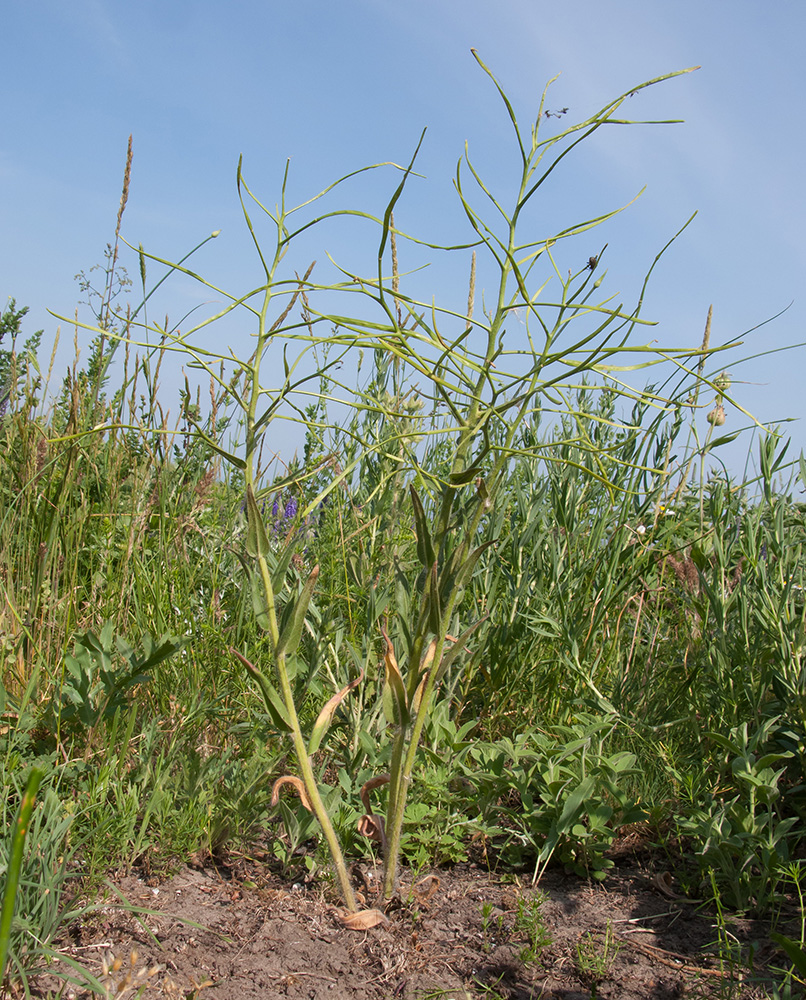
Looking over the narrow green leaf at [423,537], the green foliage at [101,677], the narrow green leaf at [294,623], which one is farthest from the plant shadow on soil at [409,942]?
the narrow green leaf at [423,537]

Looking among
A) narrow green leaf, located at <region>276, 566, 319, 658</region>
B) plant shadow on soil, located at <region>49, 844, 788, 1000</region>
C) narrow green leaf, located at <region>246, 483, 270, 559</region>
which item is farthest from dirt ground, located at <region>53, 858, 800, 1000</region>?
narrow green leaf, located at <region>246, 483, 270, 559</region>

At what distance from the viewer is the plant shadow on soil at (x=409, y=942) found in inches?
58.9

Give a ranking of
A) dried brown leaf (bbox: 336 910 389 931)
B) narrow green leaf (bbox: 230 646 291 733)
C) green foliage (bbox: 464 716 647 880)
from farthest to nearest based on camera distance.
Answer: green foliage (bbox: 464 716 647 880) → dried brown leaf (bbox: 336 910 389 931) → narrow green leaf (bbox: 230 646 291 733)

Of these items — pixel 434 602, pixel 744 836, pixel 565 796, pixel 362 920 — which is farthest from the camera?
pixel 565 796

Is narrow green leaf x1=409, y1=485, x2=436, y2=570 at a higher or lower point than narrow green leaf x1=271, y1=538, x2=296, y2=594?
higher

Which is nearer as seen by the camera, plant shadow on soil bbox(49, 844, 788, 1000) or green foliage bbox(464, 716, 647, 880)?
plant shadow on soil bbox(49, 844, 788, 1000)

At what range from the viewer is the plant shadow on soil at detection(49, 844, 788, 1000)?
1496 mm

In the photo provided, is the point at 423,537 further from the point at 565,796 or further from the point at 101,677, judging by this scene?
the point at 101,677

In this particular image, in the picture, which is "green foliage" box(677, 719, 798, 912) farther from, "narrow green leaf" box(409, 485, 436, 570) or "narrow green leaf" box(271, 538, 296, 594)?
"narrow green leaf" box(271, 538, 296, 594)

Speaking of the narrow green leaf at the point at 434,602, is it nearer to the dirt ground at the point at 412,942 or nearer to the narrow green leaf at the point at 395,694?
the narrow green leaf at the point at 395,694

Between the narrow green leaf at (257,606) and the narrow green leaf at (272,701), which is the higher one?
the narrow green leaf at (257,606)

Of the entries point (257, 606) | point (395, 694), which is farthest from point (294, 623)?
point (395, 694)

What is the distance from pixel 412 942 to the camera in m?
1.62

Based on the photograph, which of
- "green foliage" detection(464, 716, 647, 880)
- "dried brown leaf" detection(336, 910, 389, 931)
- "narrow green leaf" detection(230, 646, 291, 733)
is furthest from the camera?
"green foliage" detection(464, 716, 647, 880)
